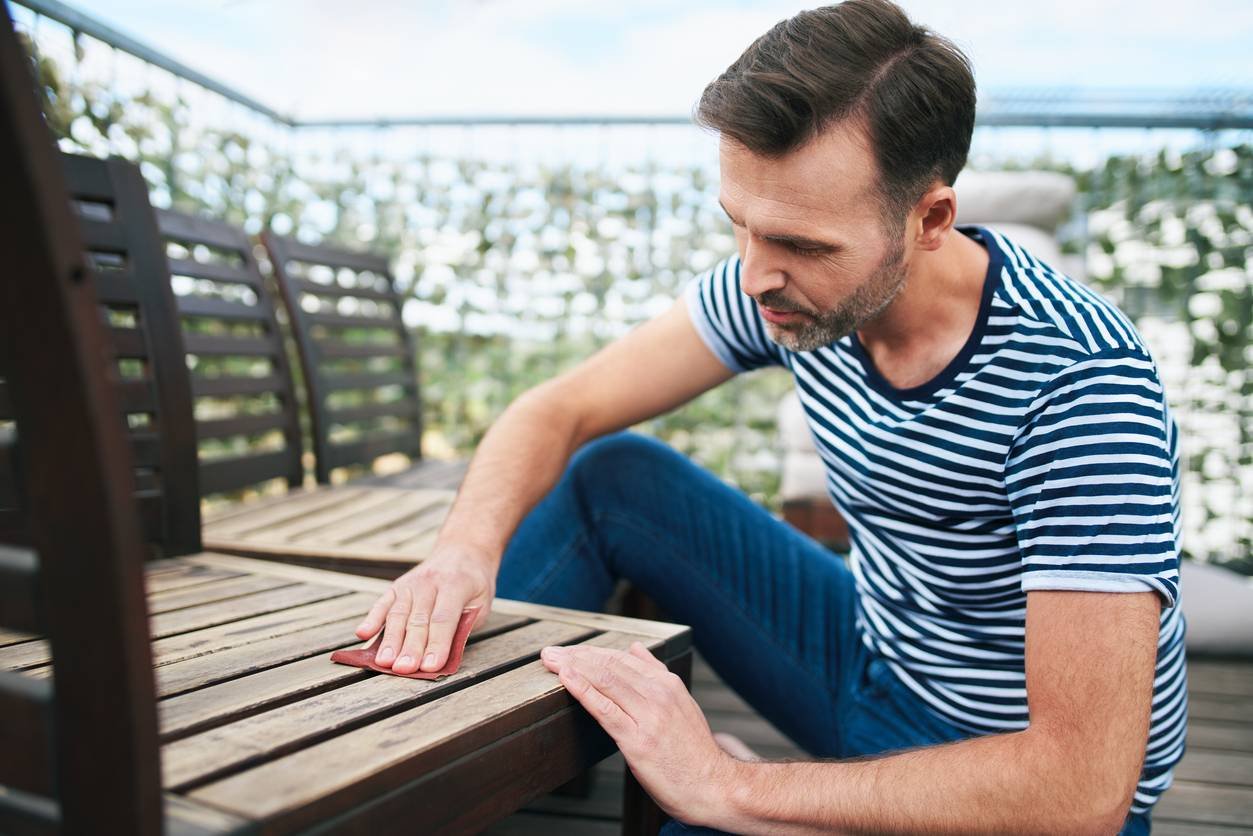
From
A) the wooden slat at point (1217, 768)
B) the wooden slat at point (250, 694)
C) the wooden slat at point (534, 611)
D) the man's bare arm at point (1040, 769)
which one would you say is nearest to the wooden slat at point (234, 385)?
the wooden slat at point (534, 611)

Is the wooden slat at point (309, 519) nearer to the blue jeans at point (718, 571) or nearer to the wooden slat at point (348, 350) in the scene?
the wooden slat at point (348, 350)

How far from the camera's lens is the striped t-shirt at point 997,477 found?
971 mm

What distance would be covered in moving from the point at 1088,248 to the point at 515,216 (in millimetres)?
2142

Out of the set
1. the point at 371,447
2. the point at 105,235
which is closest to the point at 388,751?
the point at 105,235

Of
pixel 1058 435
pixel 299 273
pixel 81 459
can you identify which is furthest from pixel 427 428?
pixel 81 459

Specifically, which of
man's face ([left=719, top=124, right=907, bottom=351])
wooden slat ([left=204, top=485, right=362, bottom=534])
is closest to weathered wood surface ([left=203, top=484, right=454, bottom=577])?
wooden slat ([left=204, top=485, right=362, bottom=534])

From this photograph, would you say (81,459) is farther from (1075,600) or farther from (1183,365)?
(1183,365)

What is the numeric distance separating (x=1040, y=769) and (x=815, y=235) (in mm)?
617

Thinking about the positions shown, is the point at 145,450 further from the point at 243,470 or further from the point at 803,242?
the point at 803,242

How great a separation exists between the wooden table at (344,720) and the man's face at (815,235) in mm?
437

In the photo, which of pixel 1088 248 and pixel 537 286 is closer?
pixel 1088 248

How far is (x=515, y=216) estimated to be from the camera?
3.72 metres

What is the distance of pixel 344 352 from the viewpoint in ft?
8.52

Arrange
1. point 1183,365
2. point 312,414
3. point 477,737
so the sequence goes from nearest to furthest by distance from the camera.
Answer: point 477,737 < point 312,414 < point 1183,365
